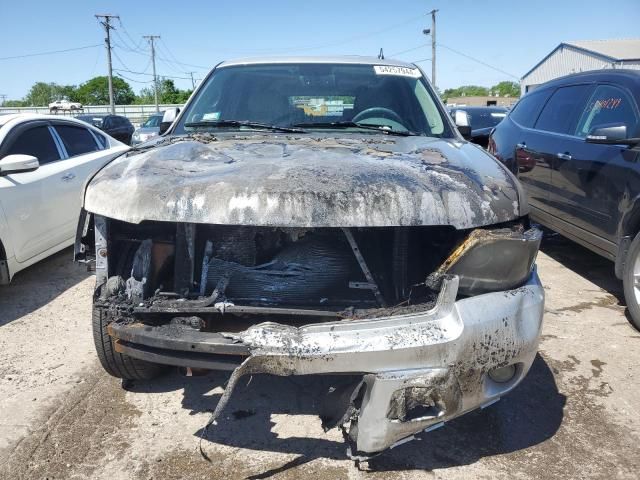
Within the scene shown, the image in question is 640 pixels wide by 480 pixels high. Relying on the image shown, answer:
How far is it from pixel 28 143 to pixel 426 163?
406cm

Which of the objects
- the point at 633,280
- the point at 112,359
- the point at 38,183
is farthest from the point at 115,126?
the point at 633,280

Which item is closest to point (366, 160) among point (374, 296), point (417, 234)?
point (417, 234)

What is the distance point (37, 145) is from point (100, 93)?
255 feet

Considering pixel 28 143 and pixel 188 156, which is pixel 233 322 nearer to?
pixel 188 156

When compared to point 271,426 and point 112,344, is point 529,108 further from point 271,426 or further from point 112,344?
point 112,344

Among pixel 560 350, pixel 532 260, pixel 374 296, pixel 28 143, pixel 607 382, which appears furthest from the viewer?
pixel 28 143

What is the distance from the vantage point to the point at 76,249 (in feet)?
8.91

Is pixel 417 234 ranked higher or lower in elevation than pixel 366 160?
lower

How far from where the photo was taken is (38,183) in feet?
15.8

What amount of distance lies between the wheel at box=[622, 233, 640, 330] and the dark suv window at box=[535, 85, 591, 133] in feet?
5.20

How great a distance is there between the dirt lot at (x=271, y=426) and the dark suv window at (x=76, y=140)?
7.99 ft

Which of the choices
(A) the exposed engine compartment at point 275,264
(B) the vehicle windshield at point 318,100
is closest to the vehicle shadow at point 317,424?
(A) the exposed engine compartment at point 275,264

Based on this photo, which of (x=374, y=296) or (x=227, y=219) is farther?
(x=374, y=296)

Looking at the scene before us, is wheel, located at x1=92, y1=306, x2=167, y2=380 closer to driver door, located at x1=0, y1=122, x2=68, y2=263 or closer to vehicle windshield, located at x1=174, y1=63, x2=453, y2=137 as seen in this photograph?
vehicle windshield, located at x1=174, y1=63, x2=453, y2=137
